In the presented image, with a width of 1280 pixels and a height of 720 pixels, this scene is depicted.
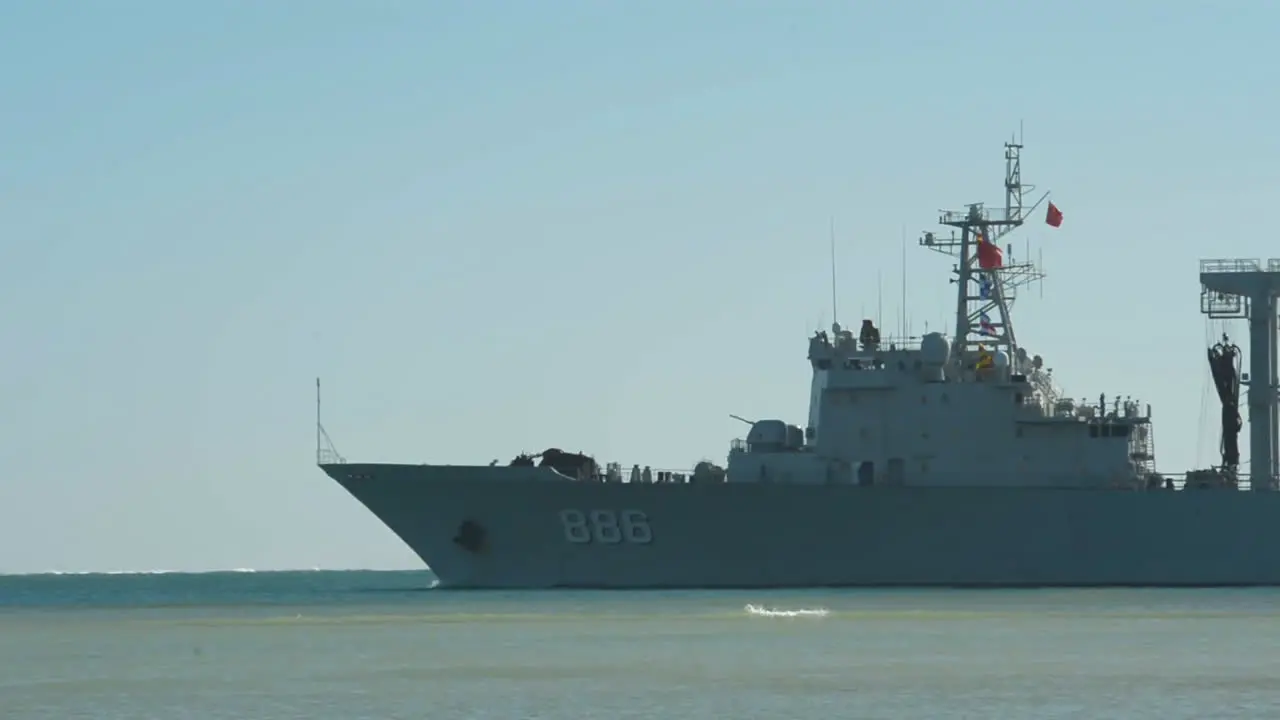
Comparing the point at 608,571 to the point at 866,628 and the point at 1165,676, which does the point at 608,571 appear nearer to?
the point at 866,628

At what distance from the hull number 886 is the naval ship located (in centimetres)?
4

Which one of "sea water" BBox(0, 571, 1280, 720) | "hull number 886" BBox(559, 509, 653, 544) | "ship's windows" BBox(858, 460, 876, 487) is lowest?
"sea water" BBox(0, 571, 1280, 720)

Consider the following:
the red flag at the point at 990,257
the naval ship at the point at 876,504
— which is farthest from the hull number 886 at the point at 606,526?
the red flag at the point at 990,257

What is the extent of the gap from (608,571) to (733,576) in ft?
8.37

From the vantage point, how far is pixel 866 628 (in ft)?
120

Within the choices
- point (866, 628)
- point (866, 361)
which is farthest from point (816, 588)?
point (866, 628)

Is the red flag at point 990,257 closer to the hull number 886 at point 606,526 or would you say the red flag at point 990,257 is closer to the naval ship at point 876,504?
the naval ship at point 876,504

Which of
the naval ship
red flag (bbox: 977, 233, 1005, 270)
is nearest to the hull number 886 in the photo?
the naval ship

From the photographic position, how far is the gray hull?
4709cm

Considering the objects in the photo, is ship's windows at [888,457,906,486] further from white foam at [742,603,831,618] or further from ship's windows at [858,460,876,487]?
white foam at [742,603,831,618]

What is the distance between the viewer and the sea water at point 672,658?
2561 centimetres

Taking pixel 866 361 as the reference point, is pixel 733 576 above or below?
below

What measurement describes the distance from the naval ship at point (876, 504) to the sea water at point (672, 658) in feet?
4.35

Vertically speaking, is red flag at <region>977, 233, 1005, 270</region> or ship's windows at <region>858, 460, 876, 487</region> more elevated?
red flag at <region>977, 233, 1005, 270</region>
